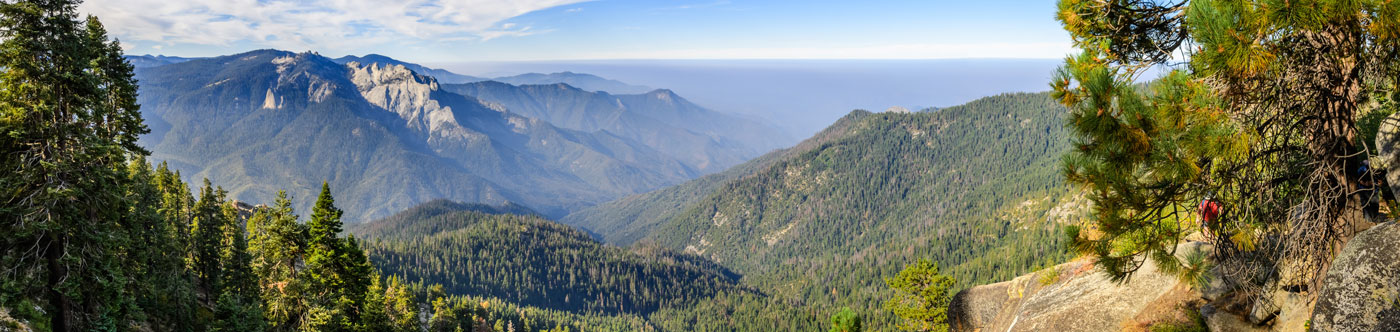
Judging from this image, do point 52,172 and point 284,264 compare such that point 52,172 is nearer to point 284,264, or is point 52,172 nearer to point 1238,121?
point 284,264

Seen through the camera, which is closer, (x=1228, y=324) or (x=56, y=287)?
(x=1228, y=324)

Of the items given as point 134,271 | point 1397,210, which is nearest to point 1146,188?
point 1397,210

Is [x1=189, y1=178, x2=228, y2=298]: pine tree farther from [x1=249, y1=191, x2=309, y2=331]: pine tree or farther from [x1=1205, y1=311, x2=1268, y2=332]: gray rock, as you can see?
[x1=1205, y1=311, x2=1268, y2=332]: gray rock

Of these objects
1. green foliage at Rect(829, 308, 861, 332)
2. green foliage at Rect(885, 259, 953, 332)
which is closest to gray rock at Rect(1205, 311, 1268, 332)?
green foliage at Rect(829, 308, 861, 332)

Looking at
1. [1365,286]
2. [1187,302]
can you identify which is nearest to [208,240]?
[1187,302]

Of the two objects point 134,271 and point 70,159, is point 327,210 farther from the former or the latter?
point 134,271

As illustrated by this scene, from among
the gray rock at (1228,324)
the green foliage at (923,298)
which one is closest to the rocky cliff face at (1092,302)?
the gray rock at (1228,324)

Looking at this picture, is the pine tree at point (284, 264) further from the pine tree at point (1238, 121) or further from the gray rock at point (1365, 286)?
the gray rock at point (1365, 286)
